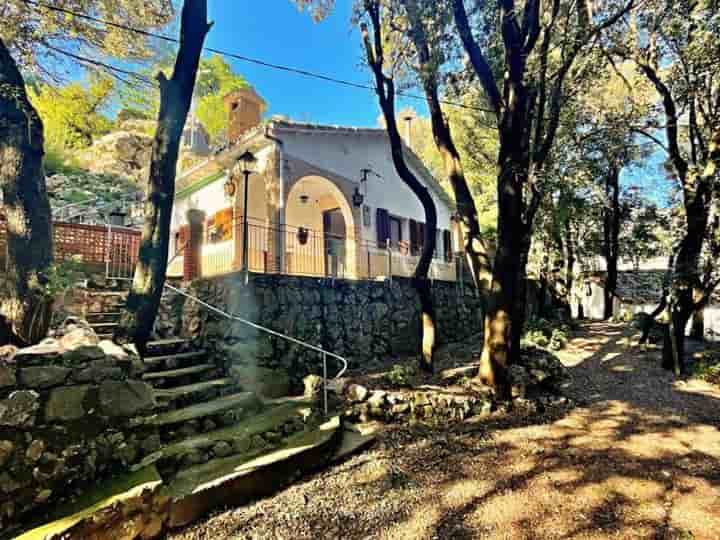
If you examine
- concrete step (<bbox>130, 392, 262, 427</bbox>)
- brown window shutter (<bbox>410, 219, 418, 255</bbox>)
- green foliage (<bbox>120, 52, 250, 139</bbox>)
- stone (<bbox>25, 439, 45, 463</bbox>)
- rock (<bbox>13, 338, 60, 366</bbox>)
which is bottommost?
concrete step (<bbox>130, 392, 262, 427</bbox>)

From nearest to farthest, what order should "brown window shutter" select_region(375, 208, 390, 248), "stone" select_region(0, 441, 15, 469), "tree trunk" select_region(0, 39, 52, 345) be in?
1. "stone" select_region(0, 441, 15, 469)
2. "tree trunk" select_region(0, 39, 52, 345)
3. "brown window shutter" select_region(375, 208, 390, 248)

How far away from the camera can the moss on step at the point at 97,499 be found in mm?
2393

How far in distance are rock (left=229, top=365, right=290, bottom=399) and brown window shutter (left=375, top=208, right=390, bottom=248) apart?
20.5 ft

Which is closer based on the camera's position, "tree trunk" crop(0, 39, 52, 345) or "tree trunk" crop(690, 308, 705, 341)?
"tree trunk" crop(0, 39, 52, 345)

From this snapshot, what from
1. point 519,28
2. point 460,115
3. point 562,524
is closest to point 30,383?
point 562,524

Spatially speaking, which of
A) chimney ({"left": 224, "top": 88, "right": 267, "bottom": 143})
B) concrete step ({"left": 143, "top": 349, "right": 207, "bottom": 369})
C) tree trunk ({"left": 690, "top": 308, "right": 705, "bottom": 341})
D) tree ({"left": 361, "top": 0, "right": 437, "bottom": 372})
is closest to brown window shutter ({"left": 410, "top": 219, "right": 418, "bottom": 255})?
tree ({"left": 361, "top": 0, "right": 437, "bottom": 372})

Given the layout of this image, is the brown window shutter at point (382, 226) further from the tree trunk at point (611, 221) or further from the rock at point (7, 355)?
the rock at point (7, 355)

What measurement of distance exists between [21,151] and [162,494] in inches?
145

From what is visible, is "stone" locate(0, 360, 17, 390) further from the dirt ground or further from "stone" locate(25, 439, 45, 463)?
the dirt ground

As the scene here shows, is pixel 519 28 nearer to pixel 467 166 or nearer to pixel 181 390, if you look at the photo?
pixel 181 390

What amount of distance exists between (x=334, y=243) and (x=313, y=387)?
5.92 meters

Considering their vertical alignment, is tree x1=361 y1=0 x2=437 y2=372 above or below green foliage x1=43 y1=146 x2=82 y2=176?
below

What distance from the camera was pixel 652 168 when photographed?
13.5 meters

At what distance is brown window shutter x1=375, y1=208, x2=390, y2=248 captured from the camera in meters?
12.1
